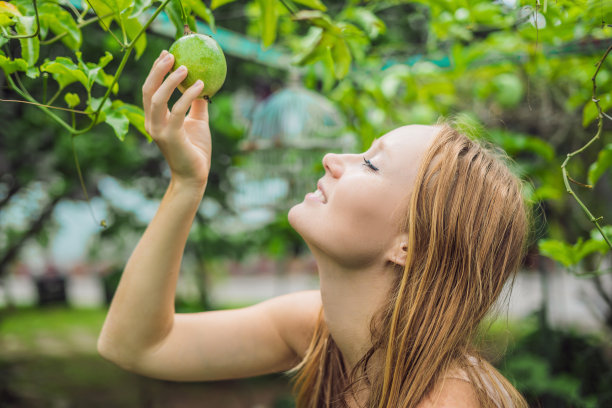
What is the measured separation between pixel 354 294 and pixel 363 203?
0.22m

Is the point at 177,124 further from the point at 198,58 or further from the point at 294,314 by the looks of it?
the point at 294,314

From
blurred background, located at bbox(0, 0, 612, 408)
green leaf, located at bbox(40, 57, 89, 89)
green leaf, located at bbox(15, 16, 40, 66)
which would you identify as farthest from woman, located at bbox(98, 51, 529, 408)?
blurred background, located at bbox(0, 0, 612, 408)

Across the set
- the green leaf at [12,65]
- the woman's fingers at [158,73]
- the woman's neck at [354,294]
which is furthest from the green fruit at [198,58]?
the woman's neck at [354,294]

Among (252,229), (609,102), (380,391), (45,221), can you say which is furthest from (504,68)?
(45,221)

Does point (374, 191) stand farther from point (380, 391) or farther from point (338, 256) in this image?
point (380, 391)

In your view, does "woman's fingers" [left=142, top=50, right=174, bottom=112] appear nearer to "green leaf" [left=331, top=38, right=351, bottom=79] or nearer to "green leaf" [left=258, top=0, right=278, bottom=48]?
"green leaf" [left=258, top=0, right=278, bottom=48]

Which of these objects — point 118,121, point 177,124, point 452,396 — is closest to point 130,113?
point 118,121

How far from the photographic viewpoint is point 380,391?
1.19 metres

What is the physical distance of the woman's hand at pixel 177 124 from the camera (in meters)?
0.97

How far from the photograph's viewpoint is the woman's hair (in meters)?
1.13

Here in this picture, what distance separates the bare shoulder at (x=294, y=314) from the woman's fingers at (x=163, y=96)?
0.64m

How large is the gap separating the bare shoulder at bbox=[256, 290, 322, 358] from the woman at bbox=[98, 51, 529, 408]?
0.64 feet

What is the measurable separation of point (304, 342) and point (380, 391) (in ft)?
1.23

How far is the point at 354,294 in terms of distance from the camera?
4.00ft
